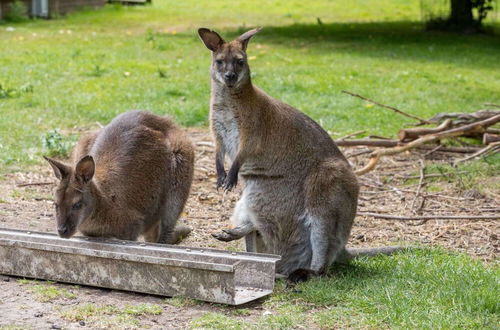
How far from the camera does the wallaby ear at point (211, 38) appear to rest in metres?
5.20

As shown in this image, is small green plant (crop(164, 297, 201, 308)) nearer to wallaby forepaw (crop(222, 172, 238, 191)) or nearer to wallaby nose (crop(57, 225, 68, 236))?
wallaby nose (crop(57, 225, 68, 236))

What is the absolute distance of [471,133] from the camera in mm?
8484

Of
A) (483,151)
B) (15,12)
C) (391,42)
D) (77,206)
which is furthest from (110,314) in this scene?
(15,12)

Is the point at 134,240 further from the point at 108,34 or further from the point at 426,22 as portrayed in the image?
the point at 426,22

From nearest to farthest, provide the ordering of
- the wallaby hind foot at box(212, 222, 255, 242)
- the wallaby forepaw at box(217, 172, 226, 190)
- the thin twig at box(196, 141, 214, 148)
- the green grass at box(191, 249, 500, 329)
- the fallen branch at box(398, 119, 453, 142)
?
the green grass at box(191, 249, 500, 329) → the wallaby hind foot at box(212, 222, 255, 242) → the wallaby forepaw at box(217, 172, 226, 190) → the fallen branch at box(398, 119, 453, 142) → the thin twig at box(196, 141, 214, 148)

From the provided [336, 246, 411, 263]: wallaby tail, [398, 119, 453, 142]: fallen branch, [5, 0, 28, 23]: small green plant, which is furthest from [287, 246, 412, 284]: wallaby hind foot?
[5, 0, 28, 23]: small green plant

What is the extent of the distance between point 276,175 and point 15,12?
1572 cm

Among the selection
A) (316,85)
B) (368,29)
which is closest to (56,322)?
(316,85)

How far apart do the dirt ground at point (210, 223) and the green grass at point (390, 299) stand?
20 cm

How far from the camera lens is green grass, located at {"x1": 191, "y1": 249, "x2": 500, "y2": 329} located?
167 inches

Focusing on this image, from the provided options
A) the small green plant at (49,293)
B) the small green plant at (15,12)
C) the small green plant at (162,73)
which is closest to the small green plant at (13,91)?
the small green plant at (162,73)

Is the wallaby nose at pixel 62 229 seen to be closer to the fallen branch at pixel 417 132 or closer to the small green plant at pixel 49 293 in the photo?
the small green plant at pixel 49 293

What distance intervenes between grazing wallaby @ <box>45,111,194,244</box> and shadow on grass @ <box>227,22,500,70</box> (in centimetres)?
932

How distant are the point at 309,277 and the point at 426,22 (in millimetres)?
14456
